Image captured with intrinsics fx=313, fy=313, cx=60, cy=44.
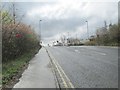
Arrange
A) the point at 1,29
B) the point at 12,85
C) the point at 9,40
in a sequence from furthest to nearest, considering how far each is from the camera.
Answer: the point at 9,40 → the point at 1,29 → the point at 12,85

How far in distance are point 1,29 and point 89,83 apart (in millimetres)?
7381

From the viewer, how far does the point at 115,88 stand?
1072 cm

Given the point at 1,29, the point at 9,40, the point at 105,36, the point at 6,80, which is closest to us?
the point at 6,80

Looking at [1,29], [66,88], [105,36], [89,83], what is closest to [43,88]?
[66,88]

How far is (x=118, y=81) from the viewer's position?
1228 centimetres

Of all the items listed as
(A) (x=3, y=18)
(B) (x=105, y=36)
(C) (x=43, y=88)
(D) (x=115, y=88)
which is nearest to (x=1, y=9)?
(A) (x=3, y=18)

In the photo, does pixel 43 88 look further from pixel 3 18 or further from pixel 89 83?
pixel 3 18

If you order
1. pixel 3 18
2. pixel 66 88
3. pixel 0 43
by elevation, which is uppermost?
pixel 3 18

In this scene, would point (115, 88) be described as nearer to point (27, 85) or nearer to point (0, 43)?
point (27, 85)

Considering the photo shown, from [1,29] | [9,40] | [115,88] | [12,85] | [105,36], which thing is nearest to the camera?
[115,88]

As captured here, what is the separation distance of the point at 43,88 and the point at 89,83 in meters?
1.94

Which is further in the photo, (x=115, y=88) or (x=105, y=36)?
(x=105, y=36)

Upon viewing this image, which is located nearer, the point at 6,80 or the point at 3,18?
the point at 6,80

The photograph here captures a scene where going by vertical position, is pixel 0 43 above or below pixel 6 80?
above
